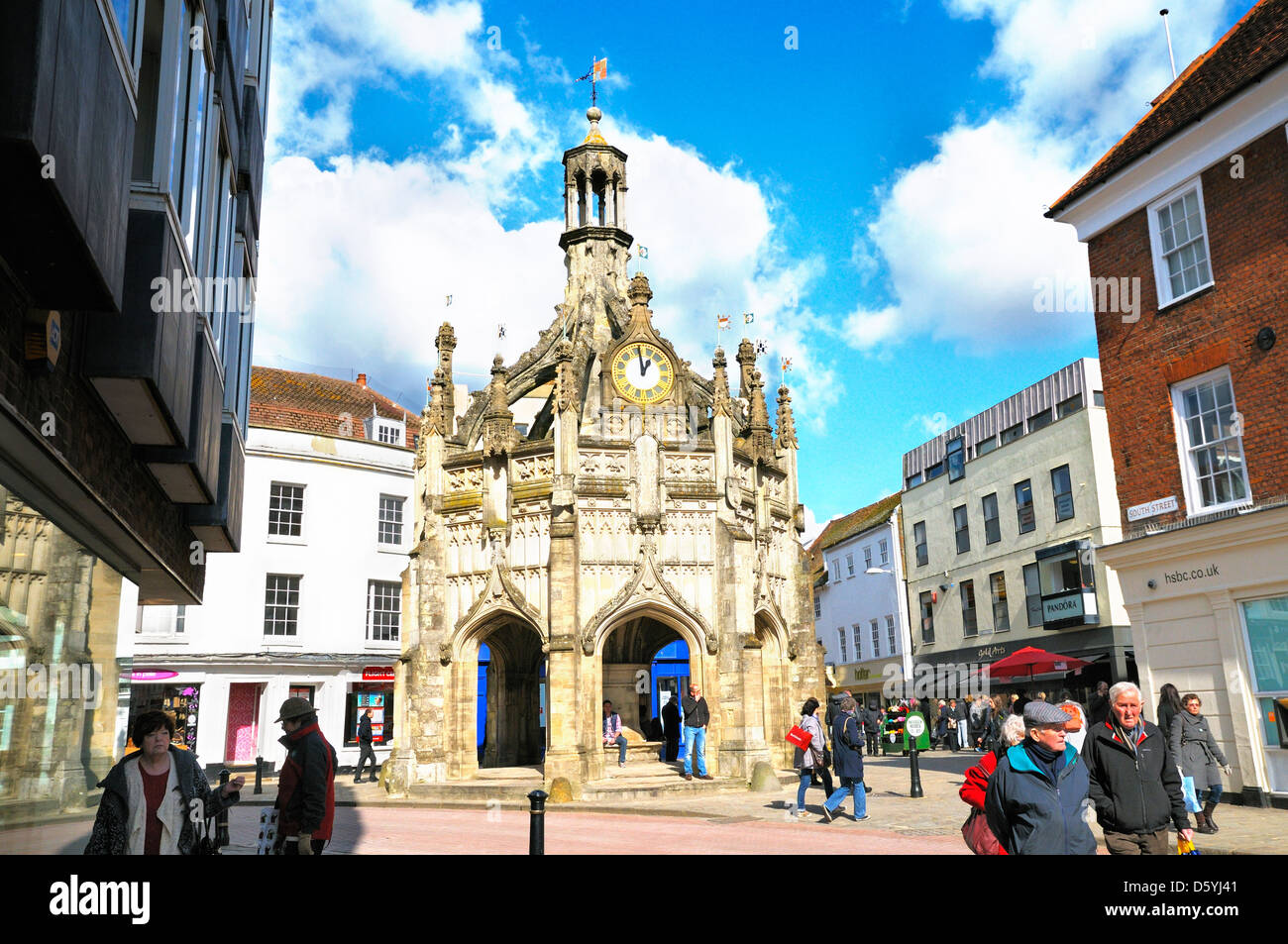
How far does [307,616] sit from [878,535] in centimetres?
2542

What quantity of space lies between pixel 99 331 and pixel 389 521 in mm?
27848

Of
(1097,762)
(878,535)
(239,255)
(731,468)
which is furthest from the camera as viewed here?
(878,535)

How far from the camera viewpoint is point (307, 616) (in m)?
31.2

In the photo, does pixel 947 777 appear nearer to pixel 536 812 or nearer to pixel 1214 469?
pixel 1214 469

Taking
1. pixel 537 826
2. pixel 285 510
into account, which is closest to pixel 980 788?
pixel 537 826

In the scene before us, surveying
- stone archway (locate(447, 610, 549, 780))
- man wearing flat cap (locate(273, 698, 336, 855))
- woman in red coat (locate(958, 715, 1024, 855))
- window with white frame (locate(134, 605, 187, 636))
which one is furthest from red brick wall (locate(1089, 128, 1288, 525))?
window with white frame (locate(134, 605, 187, 636))

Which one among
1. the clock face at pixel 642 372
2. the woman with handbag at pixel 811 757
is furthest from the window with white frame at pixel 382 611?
the woman with handbag at pixel 811 757

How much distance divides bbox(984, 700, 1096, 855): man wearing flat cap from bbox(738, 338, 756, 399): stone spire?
58.5 ft

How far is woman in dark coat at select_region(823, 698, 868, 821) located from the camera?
526 inches

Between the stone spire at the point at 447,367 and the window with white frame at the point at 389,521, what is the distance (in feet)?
39.8

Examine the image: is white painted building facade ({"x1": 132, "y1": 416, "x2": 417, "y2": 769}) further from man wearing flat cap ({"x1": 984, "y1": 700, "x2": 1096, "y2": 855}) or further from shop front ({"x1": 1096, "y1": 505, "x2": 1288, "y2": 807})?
man wearing flat cap ({"x1": 984, "y1": 700, "x2": 1096, "y2": 855})

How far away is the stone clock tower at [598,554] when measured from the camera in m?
18.7

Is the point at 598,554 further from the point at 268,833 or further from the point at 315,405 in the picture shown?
the point at 315,405
